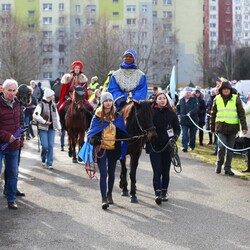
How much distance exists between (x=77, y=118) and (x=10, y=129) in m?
5.77

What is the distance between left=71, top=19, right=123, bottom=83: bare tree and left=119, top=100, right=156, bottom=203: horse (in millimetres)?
46277

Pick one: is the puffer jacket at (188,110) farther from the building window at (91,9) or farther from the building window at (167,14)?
the building window at (167,14)

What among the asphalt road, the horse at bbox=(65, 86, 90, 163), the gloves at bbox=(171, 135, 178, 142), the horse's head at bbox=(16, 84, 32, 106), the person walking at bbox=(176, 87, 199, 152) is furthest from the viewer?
the person walking at bbox=(176, 87, 199, 152)

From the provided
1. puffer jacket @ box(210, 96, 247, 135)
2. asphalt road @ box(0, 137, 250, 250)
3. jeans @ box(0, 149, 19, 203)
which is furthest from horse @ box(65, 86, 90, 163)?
jeans @ box(0, 149, 19, 203)

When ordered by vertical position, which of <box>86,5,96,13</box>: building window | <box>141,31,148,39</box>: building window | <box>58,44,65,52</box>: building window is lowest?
<box>58,44,65,52</box>: building window

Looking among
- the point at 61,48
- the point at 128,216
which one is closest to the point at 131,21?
the point at 61,48

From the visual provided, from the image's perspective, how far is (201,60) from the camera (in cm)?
7838

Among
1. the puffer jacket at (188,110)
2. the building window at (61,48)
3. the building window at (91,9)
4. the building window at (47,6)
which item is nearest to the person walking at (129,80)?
the puffer jacket at (188,110)

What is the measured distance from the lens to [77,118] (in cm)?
1420

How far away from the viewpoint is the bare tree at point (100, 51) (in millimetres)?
56094

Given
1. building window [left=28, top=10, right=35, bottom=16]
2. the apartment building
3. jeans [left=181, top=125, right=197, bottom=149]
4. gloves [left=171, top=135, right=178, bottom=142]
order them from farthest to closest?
building window [left=28, top=10, right=35, bottom=16], the apartment building, jeans [left=181, top=125, right=197, bottom=149], gloves [left=171, top=135, right=178, bottom=142]

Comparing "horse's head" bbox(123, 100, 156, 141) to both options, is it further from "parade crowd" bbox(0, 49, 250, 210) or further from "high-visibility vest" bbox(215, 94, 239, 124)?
"high-visibility vest" bbox(215, 94, 239, 124)

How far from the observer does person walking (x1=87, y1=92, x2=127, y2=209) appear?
8665mm

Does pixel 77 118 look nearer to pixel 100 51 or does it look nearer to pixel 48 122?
pixel 48 122
